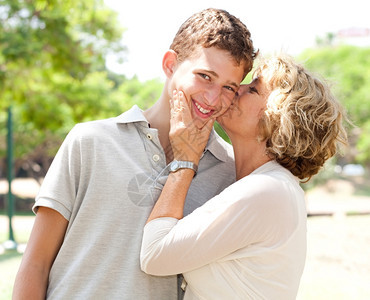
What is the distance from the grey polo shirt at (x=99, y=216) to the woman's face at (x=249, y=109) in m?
0.50

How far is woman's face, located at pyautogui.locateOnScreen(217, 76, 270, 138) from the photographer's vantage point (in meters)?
2.26

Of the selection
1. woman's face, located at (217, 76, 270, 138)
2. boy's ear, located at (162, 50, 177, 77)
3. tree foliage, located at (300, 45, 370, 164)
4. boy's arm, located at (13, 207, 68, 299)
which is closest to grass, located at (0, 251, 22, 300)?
boy's arm, located at (13, 207, 68, 299)

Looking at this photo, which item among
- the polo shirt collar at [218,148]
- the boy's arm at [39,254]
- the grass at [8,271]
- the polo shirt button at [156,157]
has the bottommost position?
the grass at [8,271]

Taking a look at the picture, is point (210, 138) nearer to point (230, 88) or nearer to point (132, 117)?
point (230, 88)

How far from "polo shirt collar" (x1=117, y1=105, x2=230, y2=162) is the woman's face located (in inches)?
4.6

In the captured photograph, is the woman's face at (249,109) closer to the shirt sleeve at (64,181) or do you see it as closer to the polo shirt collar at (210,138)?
the polo shirt collar at (210,138)

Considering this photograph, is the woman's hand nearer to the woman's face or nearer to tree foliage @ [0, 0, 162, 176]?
the woman's face

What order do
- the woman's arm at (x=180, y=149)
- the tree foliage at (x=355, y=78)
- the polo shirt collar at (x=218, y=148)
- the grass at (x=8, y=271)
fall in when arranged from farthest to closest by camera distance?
the tree foliage at (x=355, y=78) → the grass at (x=8, y=271) → the polo shirt collar at (x=218, y=148) → the woman's arm at (x=180, y=149)

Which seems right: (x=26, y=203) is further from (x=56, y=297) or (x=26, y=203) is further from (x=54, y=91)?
(x=56, y=297)

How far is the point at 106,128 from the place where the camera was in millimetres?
2129

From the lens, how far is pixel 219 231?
1.90 meters

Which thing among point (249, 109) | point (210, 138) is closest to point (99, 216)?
point (210, 138)

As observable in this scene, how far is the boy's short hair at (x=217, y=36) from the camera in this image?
2.23 m

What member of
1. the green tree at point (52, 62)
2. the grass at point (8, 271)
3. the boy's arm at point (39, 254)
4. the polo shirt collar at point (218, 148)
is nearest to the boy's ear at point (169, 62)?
the polo shirt collar at point (218, 148)
